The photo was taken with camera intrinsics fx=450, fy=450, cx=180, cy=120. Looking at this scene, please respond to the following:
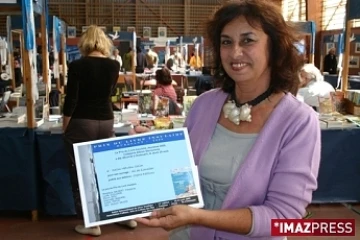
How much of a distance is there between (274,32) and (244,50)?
0.29 feet

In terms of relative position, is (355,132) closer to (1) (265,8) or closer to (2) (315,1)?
(1) (265,8)

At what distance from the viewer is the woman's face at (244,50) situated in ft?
3.56

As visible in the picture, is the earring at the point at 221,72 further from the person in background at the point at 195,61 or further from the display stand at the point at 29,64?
the person in background at the point at 195,61

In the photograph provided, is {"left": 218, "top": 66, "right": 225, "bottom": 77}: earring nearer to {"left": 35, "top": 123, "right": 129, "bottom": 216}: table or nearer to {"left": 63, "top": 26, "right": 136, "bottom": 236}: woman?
{"left": 63, "top": 26, "right": 136, "bottom": 236}: woman

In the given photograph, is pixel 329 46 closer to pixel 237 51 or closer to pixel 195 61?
pixel 195 61

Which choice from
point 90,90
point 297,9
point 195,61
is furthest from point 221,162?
point 297,9

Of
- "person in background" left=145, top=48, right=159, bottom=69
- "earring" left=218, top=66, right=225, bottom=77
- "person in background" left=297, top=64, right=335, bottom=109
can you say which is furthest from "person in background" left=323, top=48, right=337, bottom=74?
"earring" left=218, top=66, right=225, bottom=77

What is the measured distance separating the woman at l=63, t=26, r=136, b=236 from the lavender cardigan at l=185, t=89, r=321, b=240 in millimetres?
1893

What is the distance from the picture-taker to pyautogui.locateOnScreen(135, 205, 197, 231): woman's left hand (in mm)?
1023

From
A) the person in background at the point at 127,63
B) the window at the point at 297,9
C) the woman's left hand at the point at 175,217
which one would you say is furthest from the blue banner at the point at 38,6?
the window at the point at 297,9

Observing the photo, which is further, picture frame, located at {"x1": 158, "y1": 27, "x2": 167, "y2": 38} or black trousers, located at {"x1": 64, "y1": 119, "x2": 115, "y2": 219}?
picture frame, located at {"x1": 158, "y1": 27, "x2": 167, "y2": 38}

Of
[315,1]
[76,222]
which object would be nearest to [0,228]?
[76,222]
